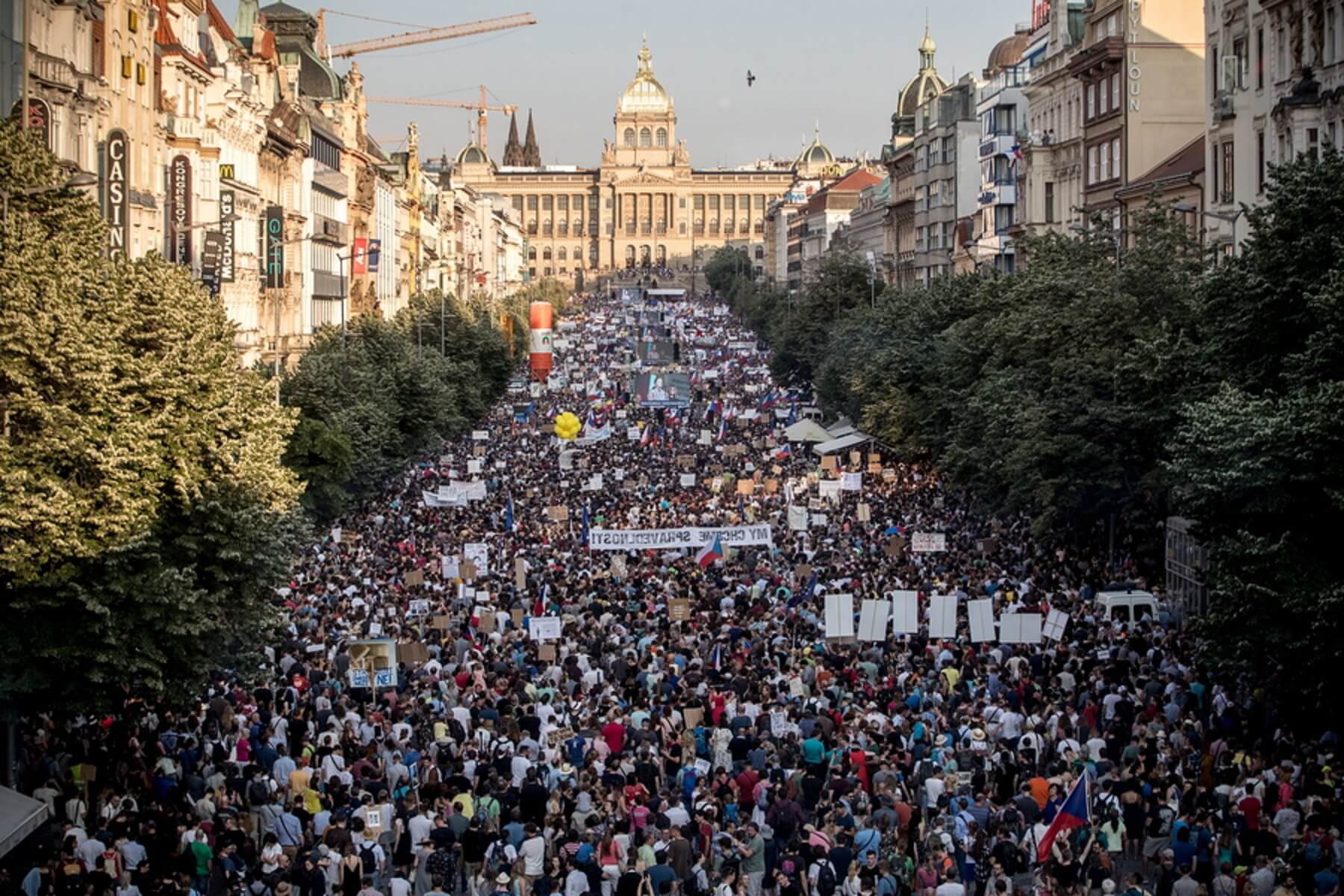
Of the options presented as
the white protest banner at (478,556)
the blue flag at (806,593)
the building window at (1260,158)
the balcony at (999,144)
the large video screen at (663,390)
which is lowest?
the blue flag at (806,593)

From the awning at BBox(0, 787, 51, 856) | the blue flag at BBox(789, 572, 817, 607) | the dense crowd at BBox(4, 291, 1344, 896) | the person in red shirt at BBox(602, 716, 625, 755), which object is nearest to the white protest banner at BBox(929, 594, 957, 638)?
the dense crowd at BBox(4, 291, 1344, 896)

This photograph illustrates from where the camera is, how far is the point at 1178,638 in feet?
104

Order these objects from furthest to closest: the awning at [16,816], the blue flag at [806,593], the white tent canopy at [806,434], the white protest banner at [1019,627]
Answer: the white tent canopy at [806,434]
the blue flag at [806,593]
the white protest banner at [1019,627]
the awning at [16,816]

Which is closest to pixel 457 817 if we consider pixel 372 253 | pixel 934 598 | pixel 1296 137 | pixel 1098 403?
pixel 934 598

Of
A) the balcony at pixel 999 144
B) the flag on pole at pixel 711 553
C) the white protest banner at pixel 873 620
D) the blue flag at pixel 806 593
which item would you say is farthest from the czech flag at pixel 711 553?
the balcony at pixel 999 144

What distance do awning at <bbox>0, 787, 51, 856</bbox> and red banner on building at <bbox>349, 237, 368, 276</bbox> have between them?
235 feet

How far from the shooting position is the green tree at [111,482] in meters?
23.5

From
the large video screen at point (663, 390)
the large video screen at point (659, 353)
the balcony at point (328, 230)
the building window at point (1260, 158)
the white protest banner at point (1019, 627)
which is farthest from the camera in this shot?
the large video screen at point (659, 353)

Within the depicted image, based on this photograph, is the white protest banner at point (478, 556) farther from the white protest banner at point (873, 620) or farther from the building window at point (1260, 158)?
the building window at point (1260, 158)

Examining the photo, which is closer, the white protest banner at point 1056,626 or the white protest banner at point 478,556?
the white protest banner at point 1056,626

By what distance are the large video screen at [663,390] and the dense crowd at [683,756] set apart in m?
37.3

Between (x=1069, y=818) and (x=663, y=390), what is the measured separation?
5977 centimetres

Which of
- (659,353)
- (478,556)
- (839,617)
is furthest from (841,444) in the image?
(659,353)

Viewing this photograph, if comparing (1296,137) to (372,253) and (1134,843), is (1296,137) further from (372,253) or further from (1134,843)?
(372,253)
